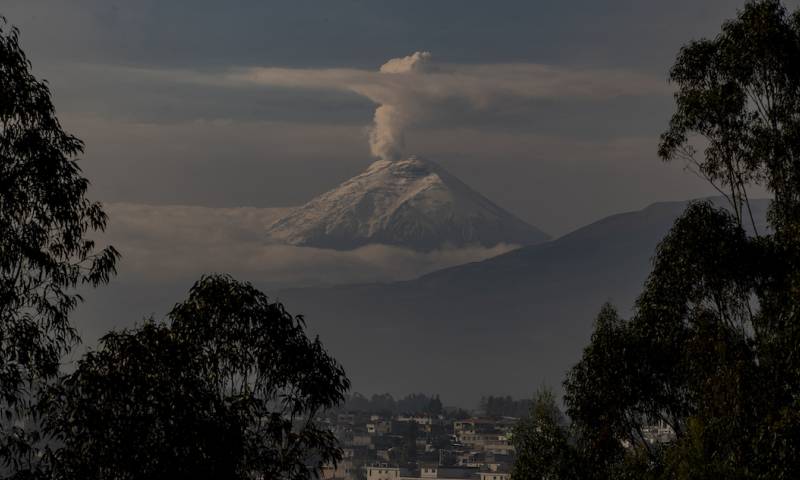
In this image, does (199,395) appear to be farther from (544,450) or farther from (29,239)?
(544,450)

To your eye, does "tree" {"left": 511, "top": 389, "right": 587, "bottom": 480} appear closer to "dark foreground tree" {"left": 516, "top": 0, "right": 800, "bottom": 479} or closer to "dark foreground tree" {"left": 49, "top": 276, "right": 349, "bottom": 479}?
"dark foreground tree" {"left": 516, "top": 0, "right": 800, "bottom": 479}

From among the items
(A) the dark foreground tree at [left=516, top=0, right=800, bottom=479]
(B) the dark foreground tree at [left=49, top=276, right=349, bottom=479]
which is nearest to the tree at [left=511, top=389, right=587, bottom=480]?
(A) the dark foreground tree at [left=516, top=0, right=800, bottom=479]

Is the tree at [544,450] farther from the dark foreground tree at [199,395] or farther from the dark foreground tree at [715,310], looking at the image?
the dark foreground tree at [199,395]

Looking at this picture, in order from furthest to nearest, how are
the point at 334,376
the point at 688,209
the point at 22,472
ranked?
the point at 688,209
the point at 334,376
the point at 22,472

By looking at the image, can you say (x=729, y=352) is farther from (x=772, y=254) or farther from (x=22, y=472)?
(x=22, y=472)

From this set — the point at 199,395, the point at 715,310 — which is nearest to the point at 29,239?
the point at 199,395

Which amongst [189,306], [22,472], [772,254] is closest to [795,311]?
[772,254]

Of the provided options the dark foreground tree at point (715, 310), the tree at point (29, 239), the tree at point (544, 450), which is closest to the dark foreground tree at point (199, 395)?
the tree at point (29, 239)
